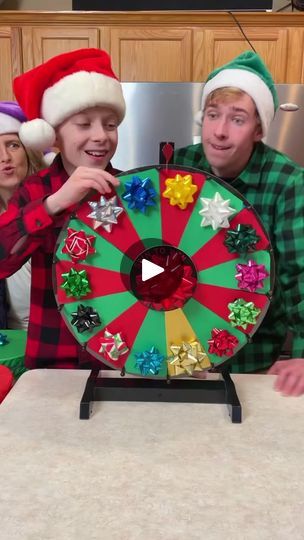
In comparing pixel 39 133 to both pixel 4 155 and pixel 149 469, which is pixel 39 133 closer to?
pixel 4 155

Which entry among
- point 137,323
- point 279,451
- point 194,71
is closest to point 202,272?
point 137,323

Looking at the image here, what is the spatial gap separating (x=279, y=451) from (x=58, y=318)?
565 millimetres

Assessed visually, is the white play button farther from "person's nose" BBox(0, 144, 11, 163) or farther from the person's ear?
"person's nose" BBox(0, 144, 11, 163)

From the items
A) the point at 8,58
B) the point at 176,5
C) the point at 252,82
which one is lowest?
the point at 252,82

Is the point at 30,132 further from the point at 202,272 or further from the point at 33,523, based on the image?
the point at 33,523

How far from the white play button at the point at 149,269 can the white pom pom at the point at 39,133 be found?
16.3 inches

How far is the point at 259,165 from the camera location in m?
1.11

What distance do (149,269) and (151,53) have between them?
2361 millimetres

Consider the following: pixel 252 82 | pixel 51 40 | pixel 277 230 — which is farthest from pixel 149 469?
pixel 51 40

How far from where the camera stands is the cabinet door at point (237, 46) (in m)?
2.80

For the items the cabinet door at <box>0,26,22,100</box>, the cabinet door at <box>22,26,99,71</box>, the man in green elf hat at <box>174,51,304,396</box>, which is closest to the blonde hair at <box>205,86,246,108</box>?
the man in green elf hat at <box>174,51,304,396</box>

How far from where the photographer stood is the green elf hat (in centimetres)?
107

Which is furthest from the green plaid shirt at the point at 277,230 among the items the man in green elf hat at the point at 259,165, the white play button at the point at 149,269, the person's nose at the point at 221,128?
the white play button at the point at 149,269

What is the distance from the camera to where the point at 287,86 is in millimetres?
2559
